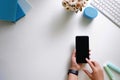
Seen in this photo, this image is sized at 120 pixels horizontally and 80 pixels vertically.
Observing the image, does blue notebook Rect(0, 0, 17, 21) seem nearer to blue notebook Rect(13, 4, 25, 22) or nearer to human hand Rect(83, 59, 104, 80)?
blue notebook Rect(13, 4, 25, 22)

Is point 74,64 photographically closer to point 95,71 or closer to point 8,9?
point 95,71

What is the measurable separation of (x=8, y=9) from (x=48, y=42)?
0.16 m

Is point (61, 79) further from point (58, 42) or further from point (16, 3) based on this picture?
point (16, 3)

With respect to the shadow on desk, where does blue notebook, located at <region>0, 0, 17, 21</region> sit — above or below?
above

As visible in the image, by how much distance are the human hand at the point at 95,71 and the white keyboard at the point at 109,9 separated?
0.52ft

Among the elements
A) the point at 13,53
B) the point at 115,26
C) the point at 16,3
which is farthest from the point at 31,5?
the point at 115,26

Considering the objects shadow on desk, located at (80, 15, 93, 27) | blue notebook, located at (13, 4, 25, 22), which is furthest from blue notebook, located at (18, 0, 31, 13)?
shadow on desk, located at (80, 15, 93, 27)

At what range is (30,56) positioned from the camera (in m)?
0.66

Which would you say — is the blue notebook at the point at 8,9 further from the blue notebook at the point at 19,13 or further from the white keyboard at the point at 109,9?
the white keyboard at the point at 109,9

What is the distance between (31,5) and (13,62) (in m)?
0.19

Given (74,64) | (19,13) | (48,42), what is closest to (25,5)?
(19,13)

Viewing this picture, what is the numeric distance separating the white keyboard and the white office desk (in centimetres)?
2

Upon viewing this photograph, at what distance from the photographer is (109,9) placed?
72 cm

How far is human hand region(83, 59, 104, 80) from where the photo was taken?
2.21 feet
